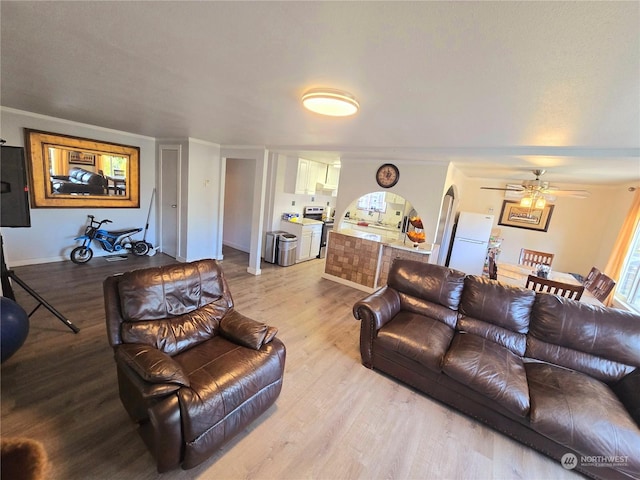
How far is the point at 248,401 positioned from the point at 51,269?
4.39 meters

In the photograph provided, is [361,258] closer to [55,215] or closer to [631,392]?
[631,392]

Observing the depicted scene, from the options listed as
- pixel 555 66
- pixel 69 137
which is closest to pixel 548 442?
pixel 555 66

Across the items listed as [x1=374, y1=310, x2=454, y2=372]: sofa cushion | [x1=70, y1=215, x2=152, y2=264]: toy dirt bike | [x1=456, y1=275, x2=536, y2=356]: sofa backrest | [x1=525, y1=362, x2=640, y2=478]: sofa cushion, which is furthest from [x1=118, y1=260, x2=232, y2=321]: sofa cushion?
[x1=70, y1=215, x2=152, y2=264]: toy dirt bike

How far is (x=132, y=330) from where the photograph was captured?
5.61ft

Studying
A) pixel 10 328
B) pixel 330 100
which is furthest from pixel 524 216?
pixel 10 328

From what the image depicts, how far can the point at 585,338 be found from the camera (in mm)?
2143

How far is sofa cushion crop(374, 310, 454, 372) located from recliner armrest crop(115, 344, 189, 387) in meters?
1.65

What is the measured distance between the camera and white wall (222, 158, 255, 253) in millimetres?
6027

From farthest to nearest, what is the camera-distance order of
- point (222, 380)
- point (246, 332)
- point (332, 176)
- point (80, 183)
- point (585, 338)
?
point (332, 176)
point (80, 183)
point (585, 338)
point (246, 332)
point (222, 380)

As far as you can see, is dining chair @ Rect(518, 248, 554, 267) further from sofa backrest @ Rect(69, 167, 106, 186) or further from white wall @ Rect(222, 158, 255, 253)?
sofa backrest @ Rect(69, 167, 106, 186)

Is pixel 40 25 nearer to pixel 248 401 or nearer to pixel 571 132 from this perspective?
pixel 248 401

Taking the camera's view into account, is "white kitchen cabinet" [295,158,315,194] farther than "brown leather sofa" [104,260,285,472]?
Yes

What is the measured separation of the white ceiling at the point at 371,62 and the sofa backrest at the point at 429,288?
1.41 m

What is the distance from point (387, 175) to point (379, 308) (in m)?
2.58
